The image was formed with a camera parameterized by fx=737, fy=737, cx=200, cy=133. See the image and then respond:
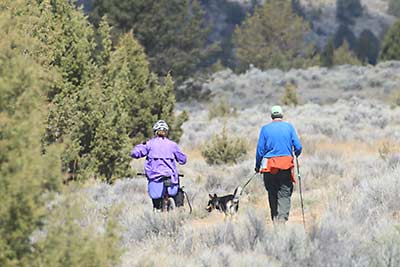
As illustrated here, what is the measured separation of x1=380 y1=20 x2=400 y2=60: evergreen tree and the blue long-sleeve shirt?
44.5 metres

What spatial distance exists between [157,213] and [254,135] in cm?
1720

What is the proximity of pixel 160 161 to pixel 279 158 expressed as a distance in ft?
5.76

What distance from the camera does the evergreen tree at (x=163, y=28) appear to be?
2967cm

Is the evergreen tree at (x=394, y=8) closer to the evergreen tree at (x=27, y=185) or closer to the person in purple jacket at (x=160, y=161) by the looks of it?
the person in purple jacket at (x=160, y=161)

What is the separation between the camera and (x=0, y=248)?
4250 millimetres

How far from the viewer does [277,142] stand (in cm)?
934

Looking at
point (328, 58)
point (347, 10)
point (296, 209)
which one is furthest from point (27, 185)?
point (347, 10)

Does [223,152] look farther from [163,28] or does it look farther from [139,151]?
[163,28]

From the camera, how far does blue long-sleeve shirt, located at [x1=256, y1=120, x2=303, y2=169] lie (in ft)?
30.6

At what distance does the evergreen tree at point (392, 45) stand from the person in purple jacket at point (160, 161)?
145ft

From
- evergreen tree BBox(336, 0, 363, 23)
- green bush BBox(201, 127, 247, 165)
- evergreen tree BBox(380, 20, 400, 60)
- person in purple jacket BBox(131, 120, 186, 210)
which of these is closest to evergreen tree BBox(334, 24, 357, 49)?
evergreen tree BBox(336, 0, 363, 23)

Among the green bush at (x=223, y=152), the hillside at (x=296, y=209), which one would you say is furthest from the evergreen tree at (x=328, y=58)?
the green bush at (x=223, y=152)

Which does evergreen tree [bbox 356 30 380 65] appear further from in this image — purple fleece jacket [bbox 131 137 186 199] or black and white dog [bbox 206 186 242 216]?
purple fleece jacket [bbox 131 137 186 199]

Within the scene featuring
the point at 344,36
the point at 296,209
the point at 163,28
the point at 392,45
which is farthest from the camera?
the point at 344,36
